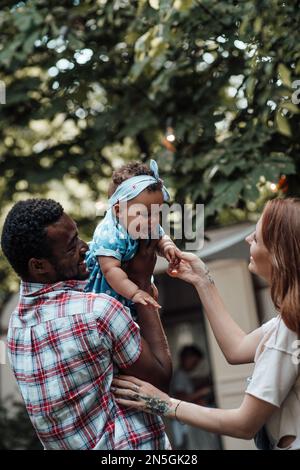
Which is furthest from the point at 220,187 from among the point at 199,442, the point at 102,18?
the point at 199,442

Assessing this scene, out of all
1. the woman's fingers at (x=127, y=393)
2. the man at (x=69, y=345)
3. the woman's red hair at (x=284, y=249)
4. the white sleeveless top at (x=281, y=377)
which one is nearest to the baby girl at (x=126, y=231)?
the man at (x=69, y=345)

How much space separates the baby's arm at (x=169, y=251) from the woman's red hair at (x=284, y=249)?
1.27 feet

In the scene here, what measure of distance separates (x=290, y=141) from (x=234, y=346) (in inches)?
87.4

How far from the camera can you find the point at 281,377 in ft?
7.65

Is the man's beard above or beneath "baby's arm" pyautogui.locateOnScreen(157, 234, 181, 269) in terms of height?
above

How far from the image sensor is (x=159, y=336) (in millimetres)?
2607

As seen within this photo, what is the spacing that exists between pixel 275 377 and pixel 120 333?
1.62 feet

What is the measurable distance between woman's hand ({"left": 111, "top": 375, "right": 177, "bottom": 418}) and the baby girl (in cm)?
30

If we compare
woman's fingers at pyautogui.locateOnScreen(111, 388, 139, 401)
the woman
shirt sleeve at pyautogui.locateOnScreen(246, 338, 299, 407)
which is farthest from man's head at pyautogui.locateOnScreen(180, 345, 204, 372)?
shirt sleeve at pyautogui.locateOnScreen(246, 338, 299, 407)

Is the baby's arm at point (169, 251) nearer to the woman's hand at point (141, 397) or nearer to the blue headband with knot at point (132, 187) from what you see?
the blue headband with knot at point (132, 187)

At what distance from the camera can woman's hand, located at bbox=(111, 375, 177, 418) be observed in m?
2.49

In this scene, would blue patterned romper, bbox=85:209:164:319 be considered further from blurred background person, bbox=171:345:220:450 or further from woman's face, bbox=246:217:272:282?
blurred background person, bbox=171:345:220:450

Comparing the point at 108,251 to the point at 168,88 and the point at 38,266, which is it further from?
the point at 168,88
